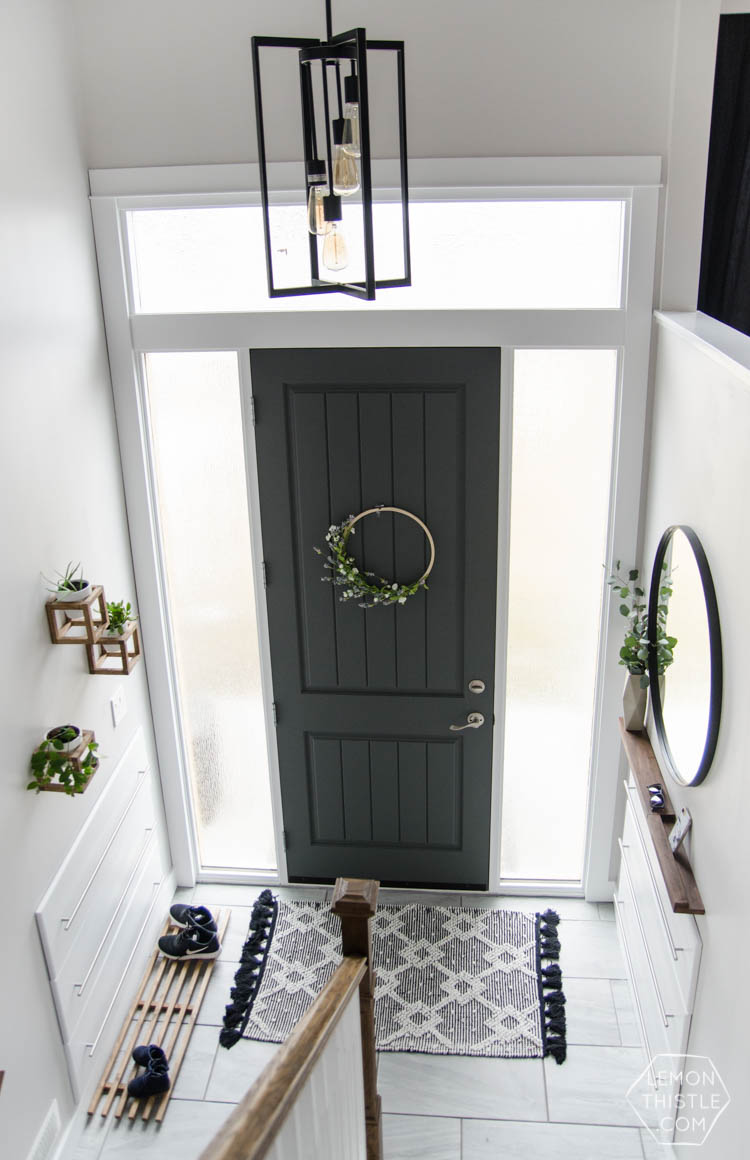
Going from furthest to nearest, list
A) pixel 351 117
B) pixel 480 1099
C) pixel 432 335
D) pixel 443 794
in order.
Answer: pixel 443 794 < pixel 432 335 < pixel 480 1099 < pixel 351 117

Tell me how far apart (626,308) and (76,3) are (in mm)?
2011

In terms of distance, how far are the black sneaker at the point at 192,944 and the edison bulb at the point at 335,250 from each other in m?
2.79

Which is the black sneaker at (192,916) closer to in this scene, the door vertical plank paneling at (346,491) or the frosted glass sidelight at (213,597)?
the frosted glass sidelight at (213,597)


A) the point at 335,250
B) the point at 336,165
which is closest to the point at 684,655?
Result: the point at 335,250

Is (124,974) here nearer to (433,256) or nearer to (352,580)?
(352,580)

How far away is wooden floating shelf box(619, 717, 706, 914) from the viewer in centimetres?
243

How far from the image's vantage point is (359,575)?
3.44 m

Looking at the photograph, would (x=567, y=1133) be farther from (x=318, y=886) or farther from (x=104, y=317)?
(x=104, y=317)

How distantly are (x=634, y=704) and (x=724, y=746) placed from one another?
3.13ft

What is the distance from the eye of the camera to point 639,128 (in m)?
2.93

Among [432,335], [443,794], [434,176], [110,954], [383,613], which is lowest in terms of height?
[110,954]

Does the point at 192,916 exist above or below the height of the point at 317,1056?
below

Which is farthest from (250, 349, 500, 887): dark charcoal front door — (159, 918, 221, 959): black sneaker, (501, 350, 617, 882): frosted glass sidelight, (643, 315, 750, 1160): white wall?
(643, 315, 750, 1160): white wall

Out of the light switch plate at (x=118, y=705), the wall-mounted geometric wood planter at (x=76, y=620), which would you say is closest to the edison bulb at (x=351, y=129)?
the wall-mounted geometric wood planter at (x=76, y=620)
